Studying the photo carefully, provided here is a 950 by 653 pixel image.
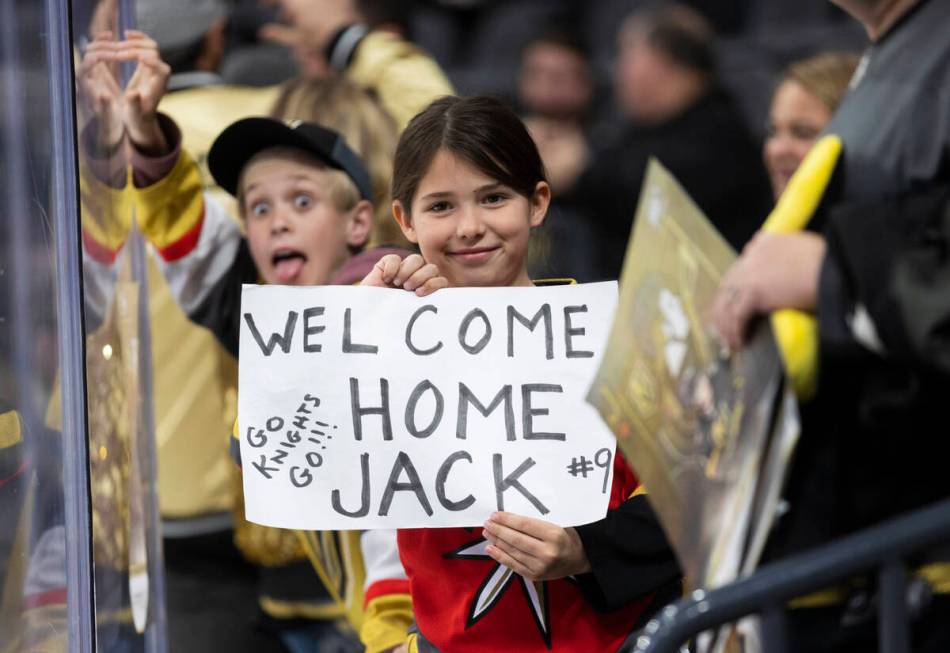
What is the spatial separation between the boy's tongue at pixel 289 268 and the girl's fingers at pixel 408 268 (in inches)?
26.9

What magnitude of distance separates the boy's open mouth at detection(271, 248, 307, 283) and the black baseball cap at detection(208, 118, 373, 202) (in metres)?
0.18

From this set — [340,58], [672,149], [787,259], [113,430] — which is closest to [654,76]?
[672,149]

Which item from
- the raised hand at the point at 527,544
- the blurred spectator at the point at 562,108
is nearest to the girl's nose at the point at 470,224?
the raised hand at the point at 527,544

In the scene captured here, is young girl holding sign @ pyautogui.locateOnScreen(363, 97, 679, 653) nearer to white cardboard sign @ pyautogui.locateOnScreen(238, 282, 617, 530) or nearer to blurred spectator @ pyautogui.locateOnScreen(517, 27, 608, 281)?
white cardboard sign @ pyautogui.locateOnScreen(238, 282, 617, 530)

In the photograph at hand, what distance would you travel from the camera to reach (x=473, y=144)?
7.20ft

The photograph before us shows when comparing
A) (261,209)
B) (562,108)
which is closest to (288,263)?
(261,209)

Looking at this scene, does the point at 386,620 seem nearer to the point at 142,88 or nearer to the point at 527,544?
the point at 527,544

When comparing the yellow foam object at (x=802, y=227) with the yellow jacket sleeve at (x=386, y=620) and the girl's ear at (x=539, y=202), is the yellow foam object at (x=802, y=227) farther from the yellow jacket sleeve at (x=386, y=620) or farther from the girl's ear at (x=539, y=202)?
the yellow jacket sleeve at (x=386, y=620)

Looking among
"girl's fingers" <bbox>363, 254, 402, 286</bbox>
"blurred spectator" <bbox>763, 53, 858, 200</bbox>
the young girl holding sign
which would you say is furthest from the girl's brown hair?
"blurred spectator" <bbox>763, 53, 858, 200</bbox>

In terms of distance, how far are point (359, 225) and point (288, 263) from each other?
16cm

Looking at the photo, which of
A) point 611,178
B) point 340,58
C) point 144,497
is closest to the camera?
point 144,497

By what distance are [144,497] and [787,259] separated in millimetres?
1530

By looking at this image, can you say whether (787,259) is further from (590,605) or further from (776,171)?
(776,171)

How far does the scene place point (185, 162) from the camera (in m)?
2.88
